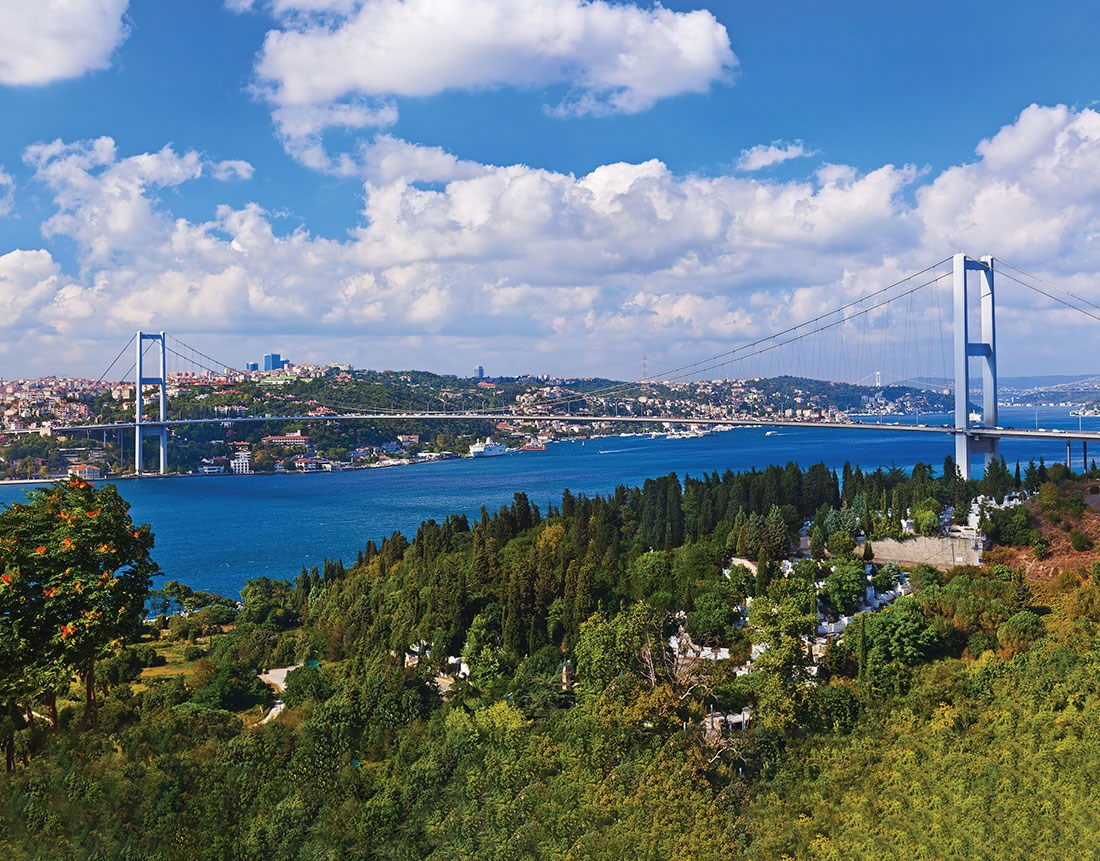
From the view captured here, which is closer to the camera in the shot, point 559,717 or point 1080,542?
point 559,717

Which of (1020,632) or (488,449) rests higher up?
(1020,632)

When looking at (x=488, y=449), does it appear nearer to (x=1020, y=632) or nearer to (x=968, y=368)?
(x=968, y=368)

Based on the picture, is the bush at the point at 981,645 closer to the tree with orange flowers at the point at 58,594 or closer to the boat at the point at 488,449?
the tree with orange flowers at the point at 58,594

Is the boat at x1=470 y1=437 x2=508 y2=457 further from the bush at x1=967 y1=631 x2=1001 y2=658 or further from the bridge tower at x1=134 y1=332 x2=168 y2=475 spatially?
the bush at x1=967 y1=631 x2=1001 y2=658

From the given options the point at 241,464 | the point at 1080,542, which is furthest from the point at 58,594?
the point at 241,464

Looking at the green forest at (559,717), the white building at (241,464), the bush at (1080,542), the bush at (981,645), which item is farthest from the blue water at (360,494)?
the bush at (1080,542)

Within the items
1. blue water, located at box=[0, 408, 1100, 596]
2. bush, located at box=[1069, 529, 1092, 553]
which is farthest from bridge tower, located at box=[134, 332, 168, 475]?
bush, located at box=[1069, 529, 1092, 553]
